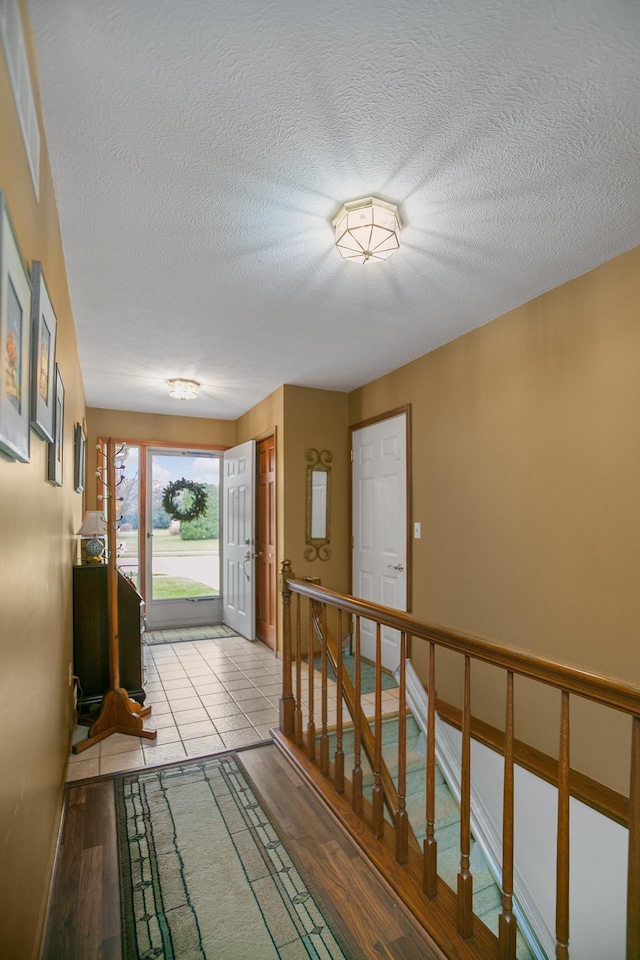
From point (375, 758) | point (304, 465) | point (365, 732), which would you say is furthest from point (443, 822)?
point (304, 465)

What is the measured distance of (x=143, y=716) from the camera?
3137 millimetres

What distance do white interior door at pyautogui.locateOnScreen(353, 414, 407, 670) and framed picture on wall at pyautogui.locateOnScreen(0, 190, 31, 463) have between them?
10.1ft

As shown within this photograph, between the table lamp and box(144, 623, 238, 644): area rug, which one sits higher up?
the table lamp

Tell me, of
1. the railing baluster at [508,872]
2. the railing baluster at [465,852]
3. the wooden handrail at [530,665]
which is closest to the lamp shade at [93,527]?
the wooden handrail at [530,665]

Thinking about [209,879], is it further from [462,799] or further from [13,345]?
[13,345]

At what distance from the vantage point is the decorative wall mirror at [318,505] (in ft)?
14.9

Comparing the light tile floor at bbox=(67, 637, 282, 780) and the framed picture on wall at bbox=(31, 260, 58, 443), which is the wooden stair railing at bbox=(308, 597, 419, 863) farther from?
the framed picture on wall at bbox=(31, 260, 58, 443)

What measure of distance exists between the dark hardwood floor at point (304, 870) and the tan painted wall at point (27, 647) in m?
0.13

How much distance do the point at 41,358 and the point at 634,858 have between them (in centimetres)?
183

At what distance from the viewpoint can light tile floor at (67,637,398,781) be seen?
2.67 meters

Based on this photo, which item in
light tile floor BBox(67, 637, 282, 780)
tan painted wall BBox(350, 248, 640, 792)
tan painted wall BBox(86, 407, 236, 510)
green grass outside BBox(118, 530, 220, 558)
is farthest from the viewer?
green grass outside BBox(118, 530, 220, 558)

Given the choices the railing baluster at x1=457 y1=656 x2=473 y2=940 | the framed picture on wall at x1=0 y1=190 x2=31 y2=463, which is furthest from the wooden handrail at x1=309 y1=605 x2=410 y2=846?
the framed picture on wall at x1=0 y1=190 x2=31 y2=463

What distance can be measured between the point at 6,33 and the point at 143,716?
3.25 metres

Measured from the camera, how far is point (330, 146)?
1596 mm
